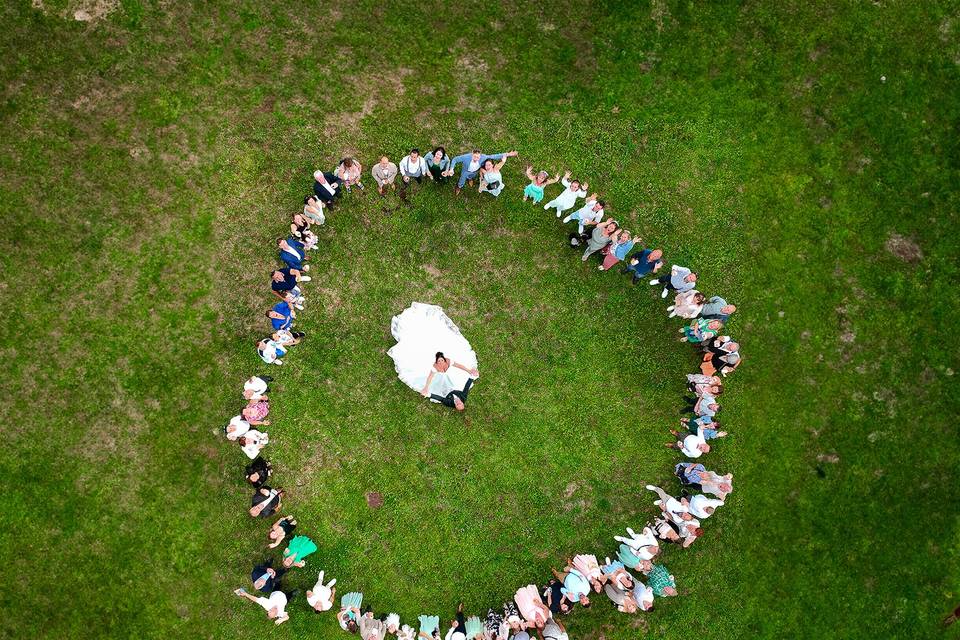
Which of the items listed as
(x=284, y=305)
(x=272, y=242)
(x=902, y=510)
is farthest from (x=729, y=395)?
(x=272, y=242)

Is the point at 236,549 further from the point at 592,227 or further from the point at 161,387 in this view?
the point at 592,227

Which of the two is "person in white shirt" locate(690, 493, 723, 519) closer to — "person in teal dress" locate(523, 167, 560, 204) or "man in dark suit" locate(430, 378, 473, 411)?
"man in dark suit" locate(430, 378, 473, 411)

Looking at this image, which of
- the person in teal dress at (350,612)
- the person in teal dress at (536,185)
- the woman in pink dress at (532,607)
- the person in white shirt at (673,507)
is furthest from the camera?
the person in white shirt at (673,507)

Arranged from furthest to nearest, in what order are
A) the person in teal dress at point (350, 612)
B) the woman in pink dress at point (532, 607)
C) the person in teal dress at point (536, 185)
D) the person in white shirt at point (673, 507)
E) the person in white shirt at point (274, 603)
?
1. the person in white shirt at point (673, 507)
2. the woman in pink dress at point (532, 607)
3. the person in teal dress at point (536, 185)
4. the person in white shirt at point (274, 603)
5. the person in teal dress at point (350, 612)

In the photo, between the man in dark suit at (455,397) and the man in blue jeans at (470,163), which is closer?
the man in blue jeans at (470,163)

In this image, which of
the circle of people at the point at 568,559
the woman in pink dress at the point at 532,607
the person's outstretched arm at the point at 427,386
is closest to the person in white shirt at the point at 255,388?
the circle of people at the point at 568,559

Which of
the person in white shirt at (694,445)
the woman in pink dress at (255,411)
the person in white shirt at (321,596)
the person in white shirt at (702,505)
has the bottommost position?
the person in white shirt at (321,596)

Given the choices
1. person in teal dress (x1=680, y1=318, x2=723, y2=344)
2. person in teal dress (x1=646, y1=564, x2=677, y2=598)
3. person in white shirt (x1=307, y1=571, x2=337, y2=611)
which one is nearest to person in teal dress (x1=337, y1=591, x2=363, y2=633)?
person in white shirt (x1=307, y1=571, x2=337, y2=611)

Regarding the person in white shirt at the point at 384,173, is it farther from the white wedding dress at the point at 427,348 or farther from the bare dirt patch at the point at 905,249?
the bare dirt patch at the point at 905,249
